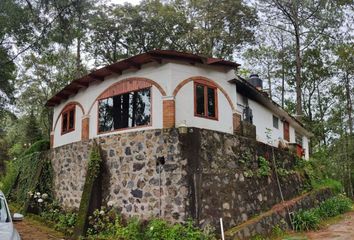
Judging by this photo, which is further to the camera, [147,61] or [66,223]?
[66,223]

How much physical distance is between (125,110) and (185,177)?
374 centimetres

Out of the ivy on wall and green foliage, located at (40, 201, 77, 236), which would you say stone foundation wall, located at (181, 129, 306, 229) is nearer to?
green foliage, located at (40, 201, 77, 236)

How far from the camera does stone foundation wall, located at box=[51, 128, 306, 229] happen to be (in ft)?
34.0

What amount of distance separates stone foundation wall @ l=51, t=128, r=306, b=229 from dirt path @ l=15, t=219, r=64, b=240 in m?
1.53

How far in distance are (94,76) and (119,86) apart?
1.21 metres

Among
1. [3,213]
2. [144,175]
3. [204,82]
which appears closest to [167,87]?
[204,82]

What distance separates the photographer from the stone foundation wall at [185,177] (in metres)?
10.4

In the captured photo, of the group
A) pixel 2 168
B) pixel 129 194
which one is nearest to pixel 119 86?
pixel 129 194

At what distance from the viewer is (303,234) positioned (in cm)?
1187

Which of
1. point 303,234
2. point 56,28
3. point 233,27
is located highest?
point 233,27

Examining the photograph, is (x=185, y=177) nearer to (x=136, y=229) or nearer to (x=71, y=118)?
(x=136, y=229)

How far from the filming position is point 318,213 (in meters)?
14.6

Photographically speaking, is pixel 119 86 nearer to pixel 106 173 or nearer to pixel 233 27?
pixel 106 173

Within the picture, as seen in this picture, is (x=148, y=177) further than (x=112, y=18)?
No
